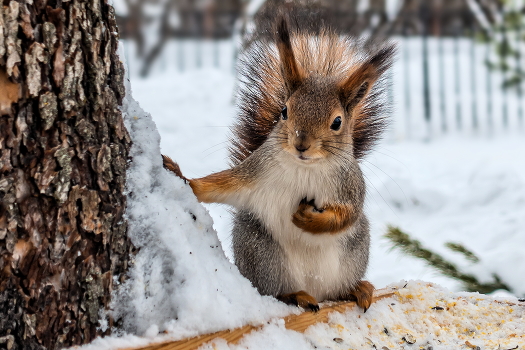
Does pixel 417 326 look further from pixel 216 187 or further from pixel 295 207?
pixel 216 187

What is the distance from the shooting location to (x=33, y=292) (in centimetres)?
80

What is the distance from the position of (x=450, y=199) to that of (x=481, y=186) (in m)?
0.18

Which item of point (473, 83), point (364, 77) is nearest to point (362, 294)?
point (364, 77)

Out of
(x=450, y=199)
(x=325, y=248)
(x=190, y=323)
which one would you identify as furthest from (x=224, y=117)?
(x=190, y=323)

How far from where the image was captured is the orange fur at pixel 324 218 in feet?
3.97

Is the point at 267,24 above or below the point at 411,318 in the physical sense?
above

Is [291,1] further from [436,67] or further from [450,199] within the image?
[436,67]

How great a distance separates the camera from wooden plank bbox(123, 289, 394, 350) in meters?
0.87

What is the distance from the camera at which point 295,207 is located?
1271mm

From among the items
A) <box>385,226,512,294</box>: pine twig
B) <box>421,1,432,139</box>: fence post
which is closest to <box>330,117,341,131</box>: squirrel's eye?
<box>385,226,512,294</box>: pine twig

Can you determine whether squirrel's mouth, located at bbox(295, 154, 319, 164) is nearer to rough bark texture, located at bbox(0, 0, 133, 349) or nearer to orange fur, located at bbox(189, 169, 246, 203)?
orange fur, located at bbox(189, 169, 246, 203)

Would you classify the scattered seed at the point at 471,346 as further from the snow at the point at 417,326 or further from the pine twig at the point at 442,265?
the pine twig at the point at 442,265

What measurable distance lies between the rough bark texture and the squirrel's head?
41 cm

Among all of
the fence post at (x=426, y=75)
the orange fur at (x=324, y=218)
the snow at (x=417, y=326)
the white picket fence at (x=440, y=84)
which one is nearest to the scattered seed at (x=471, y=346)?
the snow at (x=417, y=326)
